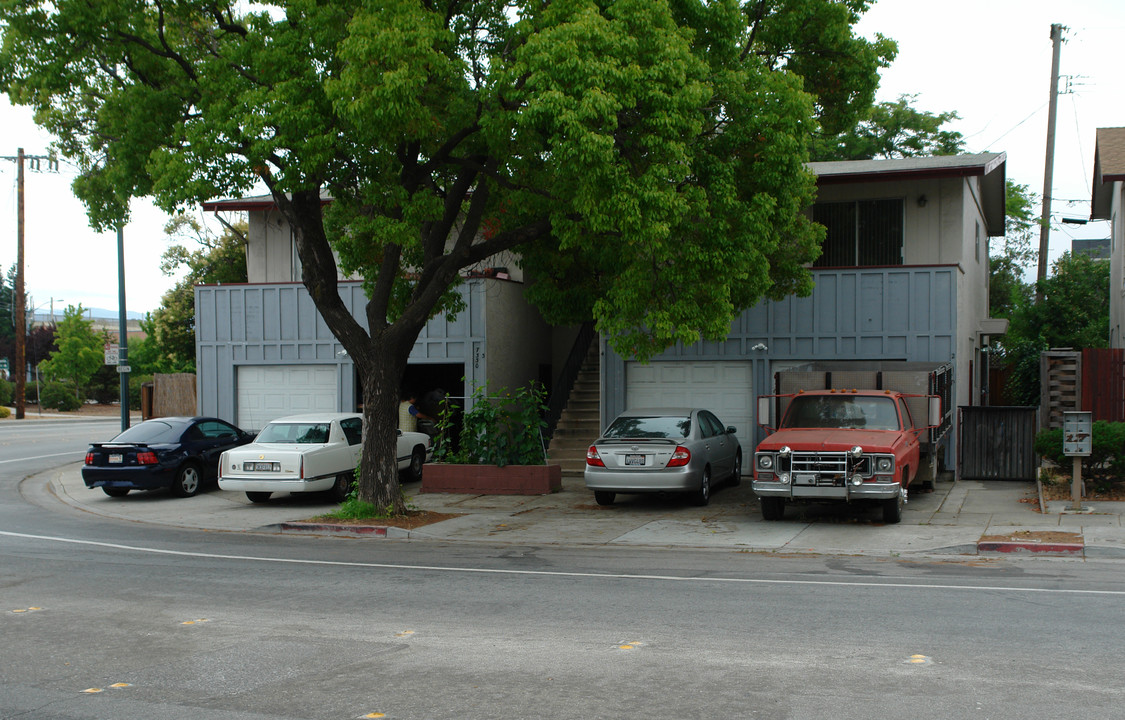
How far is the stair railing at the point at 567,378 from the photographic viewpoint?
74.2 ft

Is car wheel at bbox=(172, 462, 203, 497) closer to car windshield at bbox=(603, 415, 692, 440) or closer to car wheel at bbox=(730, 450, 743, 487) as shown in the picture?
car windshield at bbox=(603, 415, 692, 440)

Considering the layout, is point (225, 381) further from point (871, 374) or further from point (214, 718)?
point (214, 718)

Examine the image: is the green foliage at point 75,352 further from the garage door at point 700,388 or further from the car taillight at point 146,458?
the garage door at point 700,388

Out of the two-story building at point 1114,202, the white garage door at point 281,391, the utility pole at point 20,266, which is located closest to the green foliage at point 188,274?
the utility pole at point 20,266

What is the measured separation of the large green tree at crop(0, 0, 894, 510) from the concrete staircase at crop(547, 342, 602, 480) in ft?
20.4

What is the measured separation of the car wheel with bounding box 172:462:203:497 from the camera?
18.4 m

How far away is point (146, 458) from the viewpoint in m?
17.9

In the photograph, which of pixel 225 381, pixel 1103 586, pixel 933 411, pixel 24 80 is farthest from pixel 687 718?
pixel 225 381

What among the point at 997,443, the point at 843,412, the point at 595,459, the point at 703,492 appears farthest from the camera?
the point at 997,443

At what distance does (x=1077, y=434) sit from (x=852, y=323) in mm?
6551

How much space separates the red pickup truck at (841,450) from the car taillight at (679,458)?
129cm

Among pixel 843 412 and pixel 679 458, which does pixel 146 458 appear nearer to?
pixel 679 458

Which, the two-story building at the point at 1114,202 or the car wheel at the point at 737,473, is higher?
the two-story building at the point at 1114,202

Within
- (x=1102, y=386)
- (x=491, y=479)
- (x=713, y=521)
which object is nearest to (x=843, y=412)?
(x=713, y=521)
